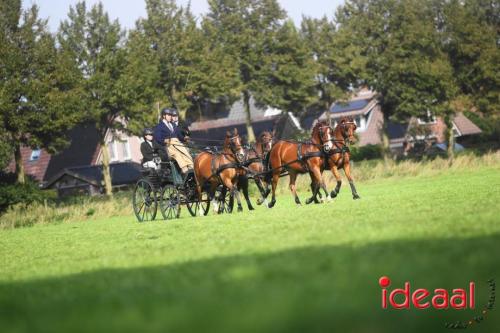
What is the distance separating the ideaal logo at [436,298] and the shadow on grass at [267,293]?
0.05 meters

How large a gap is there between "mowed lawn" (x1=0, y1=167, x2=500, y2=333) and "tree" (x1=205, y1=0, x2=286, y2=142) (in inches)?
2016

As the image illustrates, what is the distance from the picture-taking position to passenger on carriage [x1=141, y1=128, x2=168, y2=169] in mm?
19172

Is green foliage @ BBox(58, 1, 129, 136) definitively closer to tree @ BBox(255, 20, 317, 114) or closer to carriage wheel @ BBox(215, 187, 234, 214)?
tree @ BBox(255, 20, 317, 114)

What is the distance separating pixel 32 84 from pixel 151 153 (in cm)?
2347

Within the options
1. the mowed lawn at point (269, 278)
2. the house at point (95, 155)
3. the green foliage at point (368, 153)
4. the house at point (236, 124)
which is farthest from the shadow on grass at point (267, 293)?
the house at point (236, 124)

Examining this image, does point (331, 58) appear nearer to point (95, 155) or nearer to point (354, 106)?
point (354, 106)

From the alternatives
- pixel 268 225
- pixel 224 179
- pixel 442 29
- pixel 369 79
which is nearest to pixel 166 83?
pixel 369 79

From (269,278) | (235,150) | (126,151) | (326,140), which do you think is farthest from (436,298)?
→ (126,151)

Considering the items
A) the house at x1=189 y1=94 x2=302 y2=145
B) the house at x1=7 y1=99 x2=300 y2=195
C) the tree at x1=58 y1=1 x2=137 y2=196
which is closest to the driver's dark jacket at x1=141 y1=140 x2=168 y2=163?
the tree at x1=58 y1=1 x2=137 y2=196

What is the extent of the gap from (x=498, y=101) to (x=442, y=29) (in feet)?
22.9

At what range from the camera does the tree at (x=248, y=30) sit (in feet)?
202

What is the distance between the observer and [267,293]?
5312 millimetres

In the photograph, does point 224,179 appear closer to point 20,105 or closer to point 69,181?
point 20,105

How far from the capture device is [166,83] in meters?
57.4
